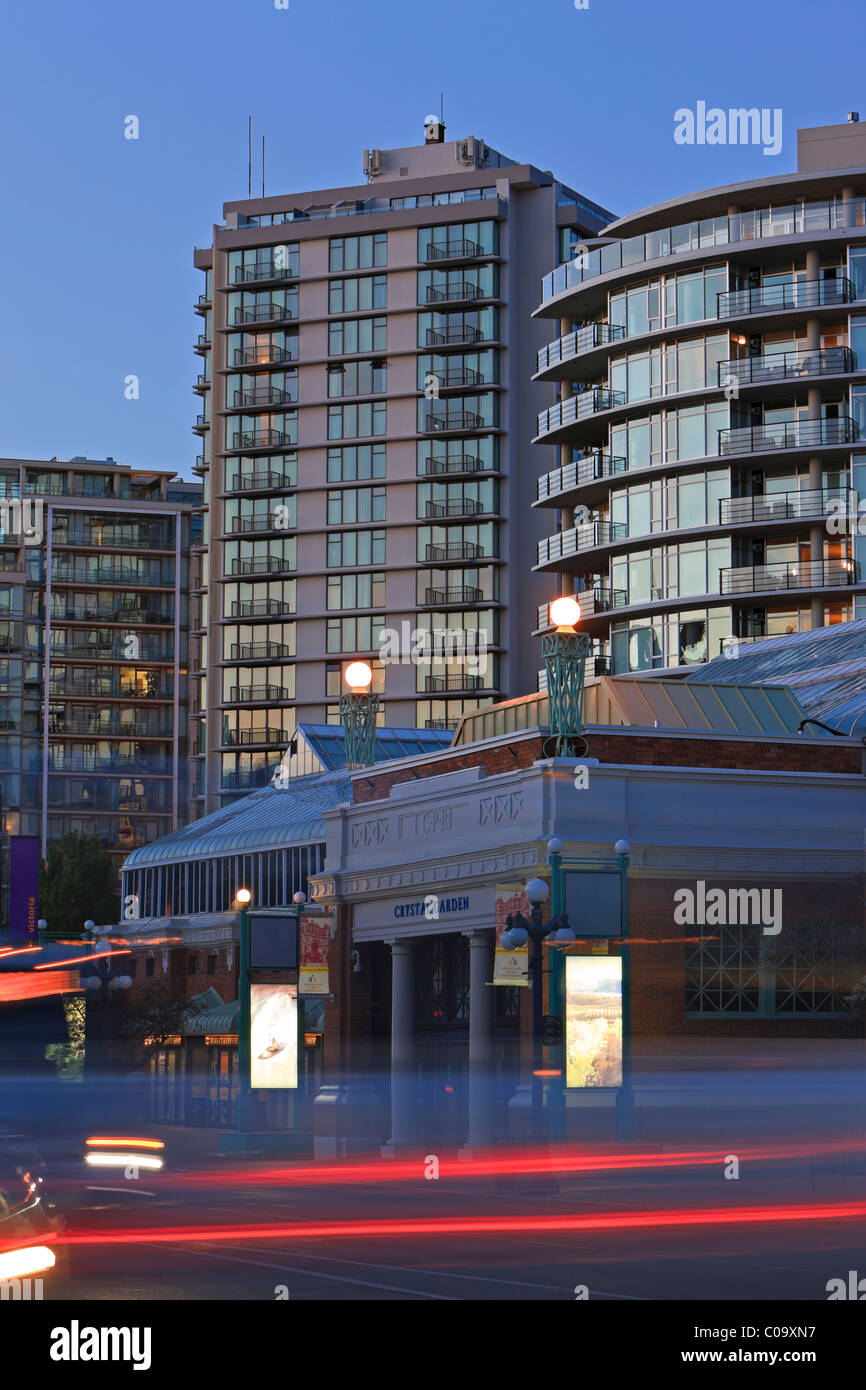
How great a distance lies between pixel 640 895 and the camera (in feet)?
117

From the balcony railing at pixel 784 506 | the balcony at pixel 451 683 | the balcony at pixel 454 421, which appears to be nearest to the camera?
the balcony railing at pixel 784 506

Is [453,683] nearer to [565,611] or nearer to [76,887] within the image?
[76,887]

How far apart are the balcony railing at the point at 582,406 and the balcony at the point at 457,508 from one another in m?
18.2

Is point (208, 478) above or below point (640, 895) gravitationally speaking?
above

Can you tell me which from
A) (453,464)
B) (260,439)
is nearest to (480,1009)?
(453,464)

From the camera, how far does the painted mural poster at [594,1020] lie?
31.2m

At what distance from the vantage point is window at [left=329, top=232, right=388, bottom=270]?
10869 cm

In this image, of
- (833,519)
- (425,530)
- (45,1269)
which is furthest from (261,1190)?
(425,530)

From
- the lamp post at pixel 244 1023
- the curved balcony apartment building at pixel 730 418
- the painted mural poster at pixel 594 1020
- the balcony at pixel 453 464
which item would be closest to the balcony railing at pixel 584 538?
the curved balcony apartment building at pixel 730 418

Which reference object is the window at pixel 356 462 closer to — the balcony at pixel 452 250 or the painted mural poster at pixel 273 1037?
the balcony at pixel 452 250

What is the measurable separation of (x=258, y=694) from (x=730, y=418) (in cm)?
3919

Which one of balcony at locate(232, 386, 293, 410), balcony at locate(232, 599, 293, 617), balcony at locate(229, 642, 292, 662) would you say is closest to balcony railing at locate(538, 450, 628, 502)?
balcony at locate(232, 599, 293, 617)
